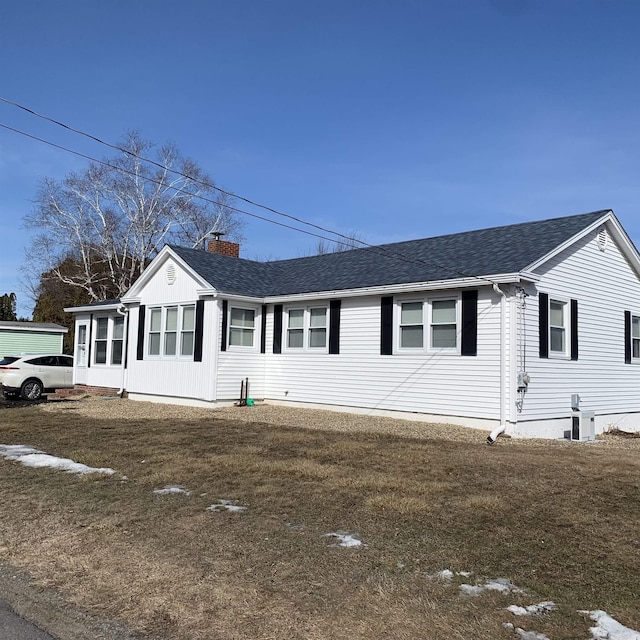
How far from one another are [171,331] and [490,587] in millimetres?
15379

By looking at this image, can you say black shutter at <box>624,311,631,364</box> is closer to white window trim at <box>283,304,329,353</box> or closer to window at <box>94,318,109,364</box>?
white window trim at <box>283,304,329,353</box>

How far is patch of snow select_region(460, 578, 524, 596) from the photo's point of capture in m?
4.27

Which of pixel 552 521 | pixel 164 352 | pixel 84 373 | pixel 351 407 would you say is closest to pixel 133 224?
pixel 84 373

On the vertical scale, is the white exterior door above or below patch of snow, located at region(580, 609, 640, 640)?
above

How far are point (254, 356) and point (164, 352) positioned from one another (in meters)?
2.81

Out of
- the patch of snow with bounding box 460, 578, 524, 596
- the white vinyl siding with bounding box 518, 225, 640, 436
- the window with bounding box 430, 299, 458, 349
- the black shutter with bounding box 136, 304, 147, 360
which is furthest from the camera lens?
the black shutter with bounding box 136, 304, 147, 360

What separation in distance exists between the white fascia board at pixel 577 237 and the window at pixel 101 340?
1486 cm

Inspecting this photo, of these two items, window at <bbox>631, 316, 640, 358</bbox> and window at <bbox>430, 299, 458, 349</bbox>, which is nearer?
window at <bbox>430, 299, 458, 349</bbox>

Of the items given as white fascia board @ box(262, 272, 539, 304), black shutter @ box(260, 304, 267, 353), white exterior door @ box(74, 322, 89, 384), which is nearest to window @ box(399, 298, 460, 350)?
white fascia board @ box(262, 272, 539, 304)

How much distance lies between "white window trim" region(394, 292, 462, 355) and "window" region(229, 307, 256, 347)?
4984mm

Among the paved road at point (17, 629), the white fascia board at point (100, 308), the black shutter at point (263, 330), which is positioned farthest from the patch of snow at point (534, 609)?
the white fascia board at point (100, 308)

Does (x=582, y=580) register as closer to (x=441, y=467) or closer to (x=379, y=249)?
(x=441, y=467)

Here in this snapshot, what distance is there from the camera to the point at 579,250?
15.2 m

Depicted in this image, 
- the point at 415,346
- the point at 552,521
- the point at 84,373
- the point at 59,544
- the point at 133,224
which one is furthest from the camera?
the point at 133,224
